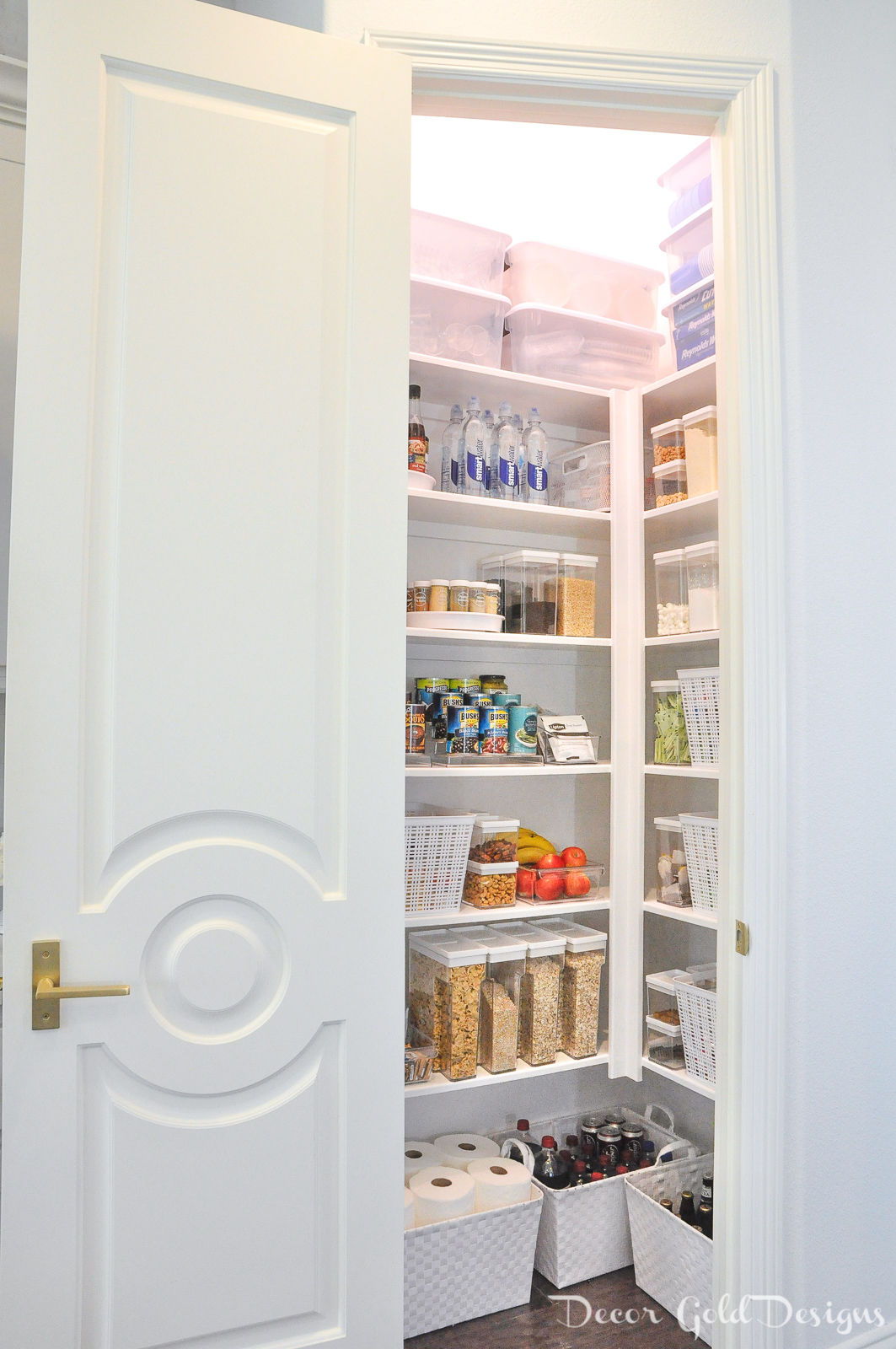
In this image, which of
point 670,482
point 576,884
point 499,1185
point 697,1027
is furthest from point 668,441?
point 499,1185

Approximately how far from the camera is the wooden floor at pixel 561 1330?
1984 mm

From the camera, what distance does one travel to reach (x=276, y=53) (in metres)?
1.38

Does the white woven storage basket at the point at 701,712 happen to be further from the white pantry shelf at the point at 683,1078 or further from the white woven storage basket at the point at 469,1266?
the white woven storage basket at the point at 469,1266

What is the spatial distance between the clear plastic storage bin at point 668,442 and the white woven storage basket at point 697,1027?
51.9 inches

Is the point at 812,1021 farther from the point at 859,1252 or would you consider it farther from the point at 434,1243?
the point at 434,1243

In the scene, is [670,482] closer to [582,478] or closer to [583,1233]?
[582,478]

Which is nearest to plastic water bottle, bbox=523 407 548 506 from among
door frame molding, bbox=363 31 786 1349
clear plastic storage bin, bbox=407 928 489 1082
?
door frame molding, bbox=363 31 786 1349

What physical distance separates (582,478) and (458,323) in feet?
1.76

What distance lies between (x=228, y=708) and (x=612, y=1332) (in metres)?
1.74

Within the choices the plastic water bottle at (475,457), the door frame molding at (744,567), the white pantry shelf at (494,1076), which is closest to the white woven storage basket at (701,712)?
the door frame molding at (744,567)

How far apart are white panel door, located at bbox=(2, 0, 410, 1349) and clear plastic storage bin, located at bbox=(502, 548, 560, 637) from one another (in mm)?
1000

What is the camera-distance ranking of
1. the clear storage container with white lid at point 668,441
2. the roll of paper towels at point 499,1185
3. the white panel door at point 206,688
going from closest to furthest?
the white panel door at point 206,688 → the roll of paper towels at point 499,1185 → the clear storage container with white lid at point 668,441

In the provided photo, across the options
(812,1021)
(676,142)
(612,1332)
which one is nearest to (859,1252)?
(812,1021)

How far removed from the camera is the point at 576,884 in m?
2.38
